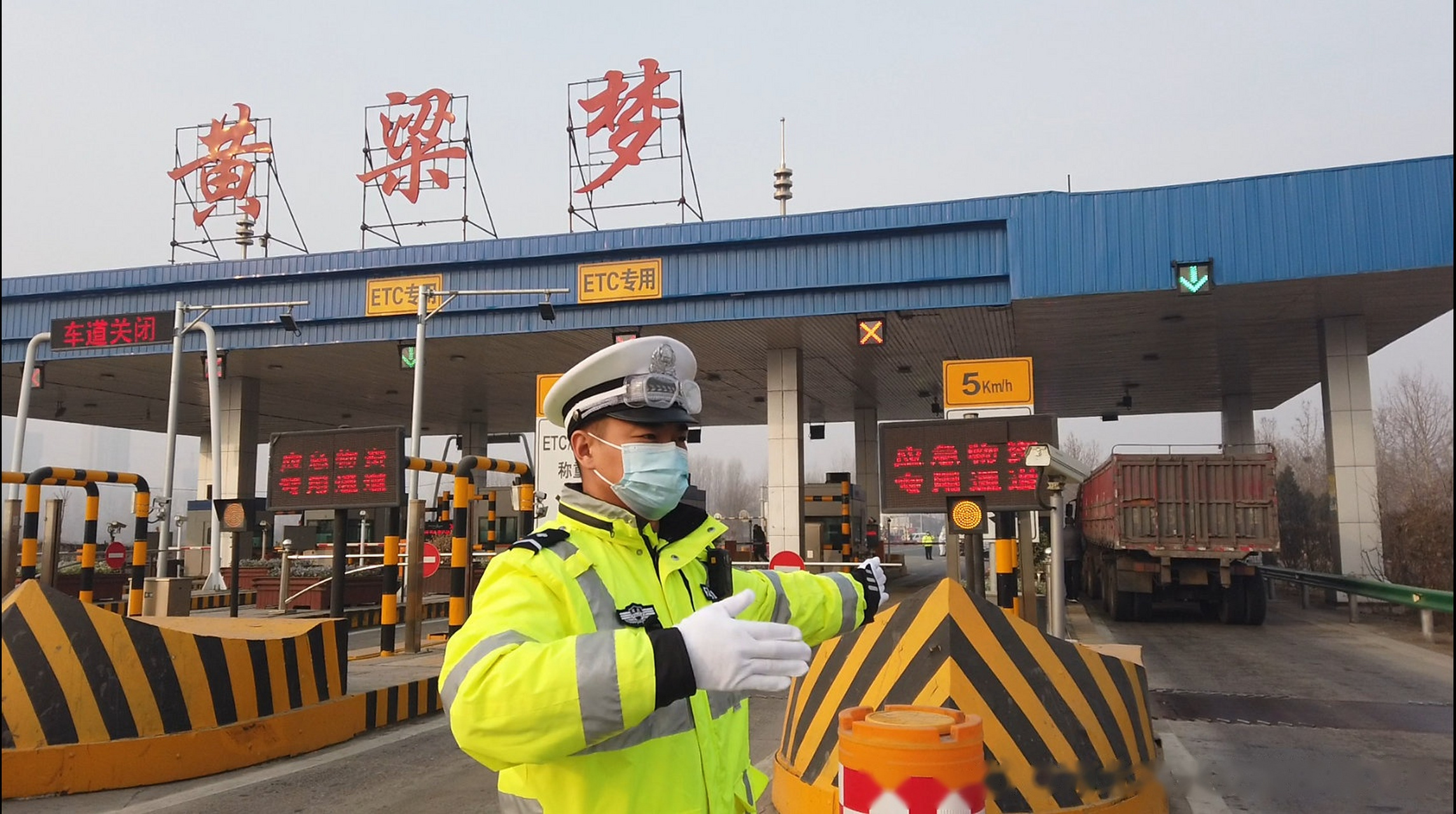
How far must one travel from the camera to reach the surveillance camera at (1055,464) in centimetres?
732

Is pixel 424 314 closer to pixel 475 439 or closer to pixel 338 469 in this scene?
pixel 338 469

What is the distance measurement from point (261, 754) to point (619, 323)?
12.9 meters

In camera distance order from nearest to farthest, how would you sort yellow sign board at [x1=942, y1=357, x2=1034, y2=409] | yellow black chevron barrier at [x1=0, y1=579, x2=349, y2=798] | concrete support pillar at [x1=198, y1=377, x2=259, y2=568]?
yellow black chevron barrier at [x1=0, y1=579, x2=349, y2=798] < yellow sign board at [x1=942, y1=357, x2=1034, y2=409] < concrete support pillar at [x1=198, y1=377, x2=259, y2=568]

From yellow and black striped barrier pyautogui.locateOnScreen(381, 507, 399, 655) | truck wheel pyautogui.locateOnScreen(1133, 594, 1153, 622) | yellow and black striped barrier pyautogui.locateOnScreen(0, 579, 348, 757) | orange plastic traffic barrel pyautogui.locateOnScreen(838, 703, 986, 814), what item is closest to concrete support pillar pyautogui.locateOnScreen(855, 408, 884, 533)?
truck wheel pyautogui.locateOnScreen(1133, 594, 1153, 622)

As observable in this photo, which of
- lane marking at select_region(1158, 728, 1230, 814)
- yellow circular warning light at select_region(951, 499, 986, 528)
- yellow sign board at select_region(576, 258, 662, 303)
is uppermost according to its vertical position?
yellow sign board at select_region(576, 258, 662, 303)

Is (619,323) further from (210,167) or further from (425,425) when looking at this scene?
(425,425)

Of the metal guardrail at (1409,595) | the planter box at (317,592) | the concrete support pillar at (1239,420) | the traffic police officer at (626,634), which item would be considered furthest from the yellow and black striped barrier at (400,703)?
the concrete support pillar at (1239,420)

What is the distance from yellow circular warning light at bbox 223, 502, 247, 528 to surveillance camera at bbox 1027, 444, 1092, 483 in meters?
10.1

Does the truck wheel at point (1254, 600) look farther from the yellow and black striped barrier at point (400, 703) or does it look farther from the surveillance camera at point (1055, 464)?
the yellow and black striped barrier at point (400, 703)

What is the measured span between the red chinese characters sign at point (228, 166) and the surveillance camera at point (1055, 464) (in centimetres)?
2154

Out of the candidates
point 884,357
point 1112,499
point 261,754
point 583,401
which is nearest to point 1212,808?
point 583,401

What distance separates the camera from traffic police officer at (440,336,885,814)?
1797mm

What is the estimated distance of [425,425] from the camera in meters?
35.3

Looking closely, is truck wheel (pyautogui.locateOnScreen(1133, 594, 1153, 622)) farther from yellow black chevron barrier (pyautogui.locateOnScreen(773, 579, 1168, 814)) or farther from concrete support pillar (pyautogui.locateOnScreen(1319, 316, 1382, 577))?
yellow black chevron barrier (pyautogui.locateOnScreen(773, 579, 1168, 814))
